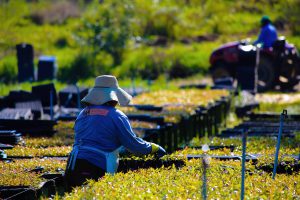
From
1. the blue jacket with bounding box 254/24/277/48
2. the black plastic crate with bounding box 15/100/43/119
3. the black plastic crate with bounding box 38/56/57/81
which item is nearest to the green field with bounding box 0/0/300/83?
the black plastic crate with bounding box 38/56/57/81

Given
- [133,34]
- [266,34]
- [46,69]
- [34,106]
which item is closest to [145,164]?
[34,106]

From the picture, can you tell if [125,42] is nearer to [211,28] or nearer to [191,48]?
[191,48]

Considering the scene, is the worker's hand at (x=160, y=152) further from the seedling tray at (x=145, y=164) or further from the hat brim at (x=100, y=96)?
the hat brim at (x=100, y=96)

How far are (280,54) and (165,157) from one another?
15547 mm

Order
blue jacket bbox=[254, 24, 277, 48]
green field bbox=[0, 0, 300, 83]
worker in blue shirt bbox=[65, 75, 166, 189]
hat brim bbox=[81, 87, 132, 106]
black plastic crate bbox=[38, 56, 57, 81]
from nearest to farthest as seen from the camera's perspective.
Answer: worker in blue shirt bbox=[65, 75, 166, 189]
hat brim bbox=[81, 87, 132, 106]
blue jacket bbox=[254, 24, 277, 48]
black plastic crate bbox=[38, 56, 57, 81]
green field bbox=[0, 0, 300, 83]

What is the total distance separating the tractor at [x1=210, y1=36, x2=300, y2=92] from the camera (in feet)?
81.0

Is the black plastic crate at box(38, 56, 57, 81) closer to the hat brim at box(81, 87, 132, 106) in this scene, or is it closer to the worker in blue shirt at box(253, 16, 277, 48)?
the worker in blue shirt at box(253, 16, 277, 48)

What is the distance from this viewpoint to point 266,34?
24.2 meters

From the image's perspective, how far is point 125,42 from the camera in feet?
101

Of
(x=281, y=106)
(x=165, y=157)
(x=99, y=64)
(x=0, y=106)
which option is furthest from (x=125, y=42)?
(x=165, y=157)

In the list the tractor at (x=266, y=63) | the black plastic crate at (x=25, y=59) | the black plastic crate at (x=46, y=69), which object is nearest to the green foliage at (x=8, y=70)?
the black plastic crate at (x=46, y=69)

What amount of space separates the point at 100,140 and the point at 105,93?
1.79 ft

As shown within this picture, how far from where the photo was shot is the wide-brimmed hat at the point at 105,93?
9.38 m

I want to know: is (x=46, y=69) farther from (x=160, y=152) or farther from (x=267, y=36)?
(x=160, y=152)
